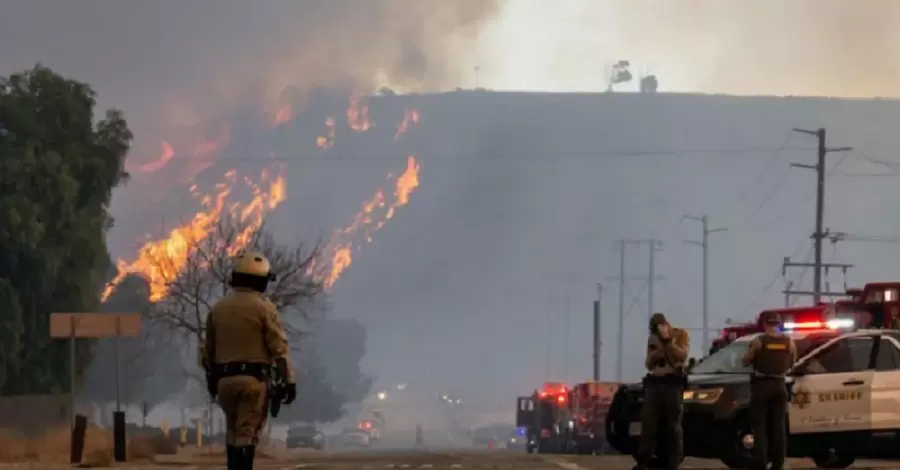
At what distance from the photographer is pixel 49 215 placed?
46750 millimetres

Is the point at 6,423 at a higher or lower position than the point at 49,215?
lower

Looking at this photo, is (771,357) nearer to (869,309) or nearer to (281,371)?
(281,371)

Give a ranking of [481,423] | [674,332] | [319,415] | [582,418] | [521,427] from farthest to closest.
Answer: [481,423] < [319,415] < [521,427] < [582,418] < [674,332]

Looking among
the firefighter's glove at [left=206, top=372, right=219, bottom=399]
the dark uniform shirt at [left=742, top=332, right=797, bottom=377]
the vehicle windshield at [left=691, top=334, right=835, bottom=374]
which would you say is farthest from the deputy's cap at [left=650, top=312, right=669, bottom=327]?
the firefighter's glove at [left=206, top=372, right=219, bottom=399]

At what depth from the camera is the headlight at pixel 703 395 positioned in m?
19.5

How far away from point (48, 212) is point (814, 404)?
31517 mm

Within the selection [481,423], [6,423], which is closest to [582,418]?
[6,423]

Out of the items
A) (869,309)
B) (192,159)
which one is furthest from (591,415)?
(192,159)

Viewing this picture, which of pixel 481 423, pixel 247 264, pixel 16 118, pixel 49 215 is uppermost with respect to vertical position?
pixel 16 118

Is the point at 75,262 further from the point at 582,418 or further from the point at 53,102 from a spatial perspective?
the point at 582,418

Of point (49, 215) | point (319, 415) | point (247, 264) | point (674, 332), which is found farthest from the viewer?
point (319, 415)

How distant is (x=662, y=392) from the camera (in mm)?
17469

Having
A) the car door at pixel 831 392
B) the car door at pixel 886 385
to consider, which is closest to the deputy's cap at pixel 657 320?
the car door at pixel 831 392

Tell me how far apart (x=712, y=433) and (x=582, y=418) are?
33.4 meters
